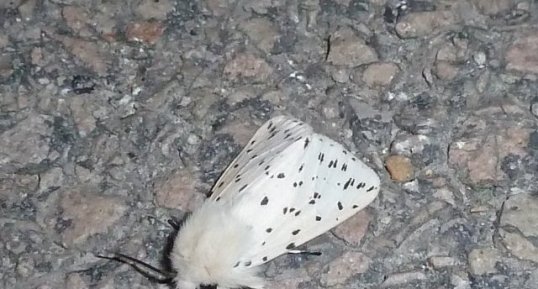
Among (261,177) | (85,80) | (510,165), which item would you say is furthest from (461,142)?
(85,80)

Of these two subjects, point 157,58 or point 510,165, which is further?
point 157,58

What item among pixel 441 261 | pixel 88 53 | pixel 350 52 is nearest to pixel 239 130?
pixel 350 52

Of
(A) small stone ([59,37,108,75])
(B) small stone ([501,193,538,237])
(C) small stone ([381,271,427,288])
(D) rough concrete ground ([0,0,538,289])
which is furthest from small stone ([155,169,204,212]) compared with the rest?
(B) small stone ([501,193,538,237])

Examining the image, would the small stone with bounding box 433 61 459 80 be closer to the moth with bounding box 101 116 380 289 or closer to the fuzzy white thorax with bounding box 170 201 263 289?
the moth with bounding box 101 116 380 289

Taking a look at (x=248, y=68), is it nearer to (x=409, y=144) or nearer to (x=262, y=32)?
(x=262, y=32)

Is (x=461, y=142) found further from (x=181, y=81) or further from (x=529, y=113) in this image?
(x=181, y=81)

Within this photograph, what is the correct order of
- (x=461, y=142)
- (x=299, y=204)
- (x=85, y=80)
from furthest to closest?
(x=85, y=80), (x=461, y=142), (x=299, y=204)
